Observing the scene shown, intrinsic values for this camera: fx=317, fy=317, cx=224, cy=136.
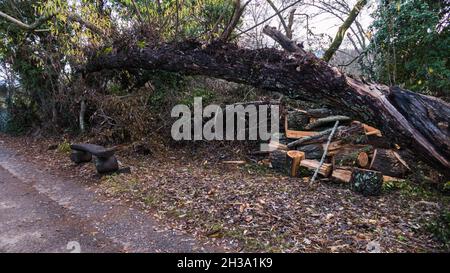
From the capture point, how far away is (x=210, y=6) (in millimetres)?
7289

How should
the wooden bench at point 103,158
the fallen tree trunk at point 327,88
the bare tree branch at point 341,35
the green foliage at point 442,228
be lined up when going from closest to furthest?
1. the green foliage at point 442,228
2. the fallen tree trunk at point 327,88
3. the wooden bench at point 103,158
4. the bare tree branch at point 341,35

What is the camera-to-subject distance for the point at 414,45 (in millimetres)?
6559

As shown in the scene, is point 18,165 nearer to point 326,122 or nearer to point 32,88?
point 32,88

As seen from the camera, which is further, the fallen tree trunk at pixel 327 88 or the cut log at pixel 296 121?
the cut log at pixel 296 121

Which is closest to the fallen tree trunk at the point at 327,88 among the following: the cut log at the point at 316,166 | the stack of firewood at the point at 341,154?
the stack of firewood at the point at 341,154

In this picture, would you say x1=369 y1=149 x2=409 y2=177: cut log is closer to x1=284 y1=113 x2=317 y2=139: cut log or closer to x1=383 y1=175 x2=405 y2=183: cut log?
x1=383 y1=175 x2=405 y2=183: cut log

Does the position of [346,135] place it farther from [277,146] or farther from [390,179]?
[277,146]

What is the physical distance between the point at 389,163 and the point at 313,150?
1139 millimetres

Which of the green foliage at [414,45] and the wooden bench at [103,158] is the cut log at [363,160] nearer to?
the green foliage at [414,45]

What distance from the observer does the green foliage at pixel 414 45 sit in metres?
6.13

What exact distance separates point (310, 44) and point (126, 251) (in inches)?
291

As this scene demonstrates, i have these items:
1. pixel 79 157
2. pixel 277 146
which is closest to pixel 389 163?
pixel 277 146

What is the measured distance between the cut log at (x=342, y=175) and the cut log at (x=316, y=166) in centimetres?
8
